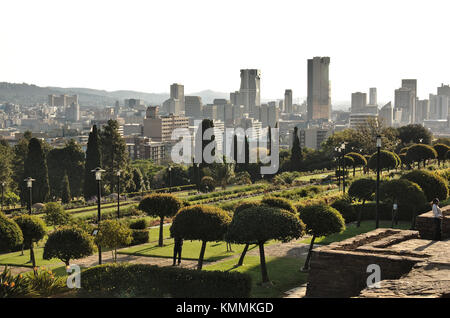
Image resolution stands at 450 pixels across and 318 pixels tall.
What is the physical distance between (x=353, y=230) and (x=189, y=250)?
26.5ft

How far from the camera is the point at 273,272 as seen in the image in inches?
703

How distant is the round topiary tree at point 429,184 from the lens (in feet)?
83.3

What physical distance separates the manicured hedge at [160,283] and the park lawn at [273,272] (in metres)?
1.70

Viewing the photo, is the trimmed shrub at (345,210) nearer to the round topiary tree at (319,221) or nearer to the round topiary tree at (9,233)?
the round topiary tree at (319,221)

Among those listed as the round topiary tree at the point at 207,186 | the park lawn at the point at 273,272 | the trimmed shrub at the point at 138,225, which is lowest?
the round topiary tree at the point at 207,186

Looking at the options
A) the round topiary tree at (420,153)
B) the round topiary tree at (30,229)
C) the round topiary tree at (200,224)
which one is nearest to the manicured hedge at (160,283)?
the round topiary tree at (200,224)

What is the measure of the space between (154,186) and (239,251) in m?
48.7

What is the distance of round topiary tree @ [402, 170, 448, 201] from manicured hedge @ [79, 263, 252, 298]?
14.5 metres

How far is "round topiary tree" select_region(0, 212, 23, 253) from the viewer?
747 inches

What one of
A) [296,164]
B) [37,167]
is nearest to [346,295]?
[37,167]

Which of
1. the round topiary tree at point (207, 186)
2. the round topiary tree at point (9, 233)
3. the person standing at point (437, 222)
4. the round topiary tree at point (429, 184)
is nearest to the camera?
the person standing at point (437, 222)

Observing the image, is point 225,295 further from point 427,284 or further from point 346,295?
point 427,284

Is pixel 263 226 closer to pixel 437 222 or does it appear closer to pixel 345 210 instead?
pixel 437 222

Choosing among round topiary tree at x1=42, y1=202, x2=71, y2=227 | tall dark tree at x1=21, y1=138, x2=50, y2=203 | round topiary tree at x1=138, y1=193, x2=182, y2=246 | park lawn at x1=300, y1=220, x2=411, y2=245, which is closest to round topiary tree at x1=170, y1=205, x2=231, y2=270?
round topiary tree at x1=138, y1=193, x2=182, y2=246
